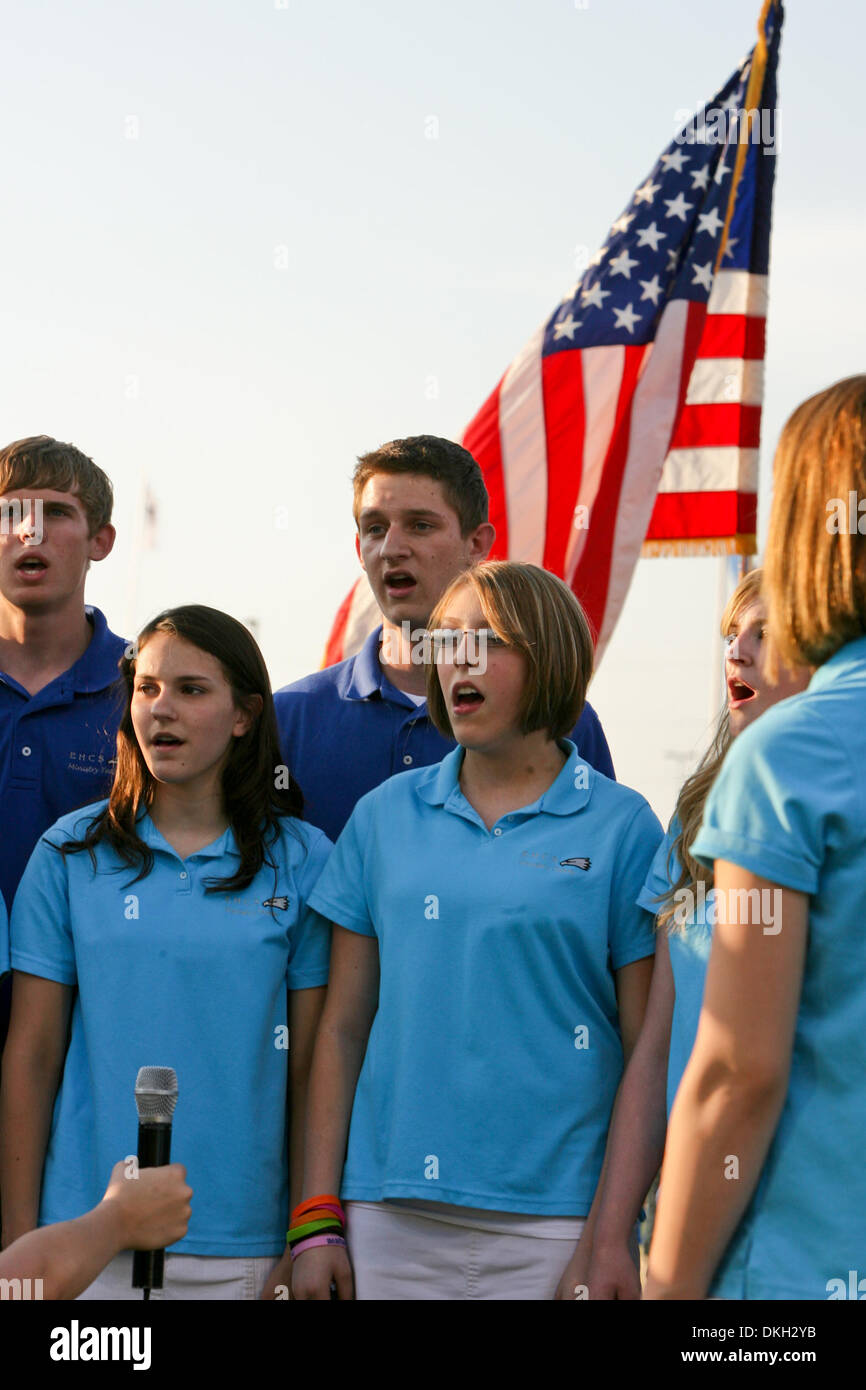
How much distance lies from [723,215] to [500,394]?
1.64 meters

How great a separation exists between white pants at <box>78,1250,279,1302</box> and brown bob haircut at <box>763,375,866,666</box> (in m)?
2.20

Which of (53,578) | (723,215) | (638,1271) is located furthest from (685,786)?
(723,215)

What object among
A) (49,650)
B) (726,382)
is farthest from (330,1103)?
(726,382)

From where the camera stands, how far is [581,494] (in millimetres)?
8781

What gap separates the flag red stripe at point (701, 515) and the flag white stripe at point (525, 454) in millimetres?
671

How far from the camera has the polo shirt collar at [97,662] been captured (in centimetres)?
462

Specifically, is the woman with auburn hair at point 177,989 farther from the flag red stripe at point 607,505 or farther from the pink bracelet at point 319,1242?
the flag red stripe at point 607,505

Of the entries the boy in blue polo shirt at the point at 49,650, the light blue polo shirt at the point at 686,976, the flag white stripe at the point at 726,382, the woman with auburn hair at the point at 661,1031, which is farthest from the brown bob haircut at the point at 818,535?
the flag white stripe at the point at 726,382

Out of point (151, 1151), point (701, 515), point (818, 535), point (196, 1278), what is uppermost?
point (701, 515)

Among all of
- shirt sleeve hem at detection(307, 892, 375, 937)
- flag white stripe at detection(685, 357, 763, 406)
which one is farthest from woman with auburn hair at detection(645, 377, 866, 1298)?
flag white stripe at detection(685, 357, 763, 406)

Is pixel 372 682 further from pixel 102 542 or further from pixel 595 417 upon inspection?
pixel 595 417

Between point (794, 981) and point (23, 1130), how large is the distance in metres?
2.35

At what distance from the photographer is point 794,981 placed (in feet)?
6.77
